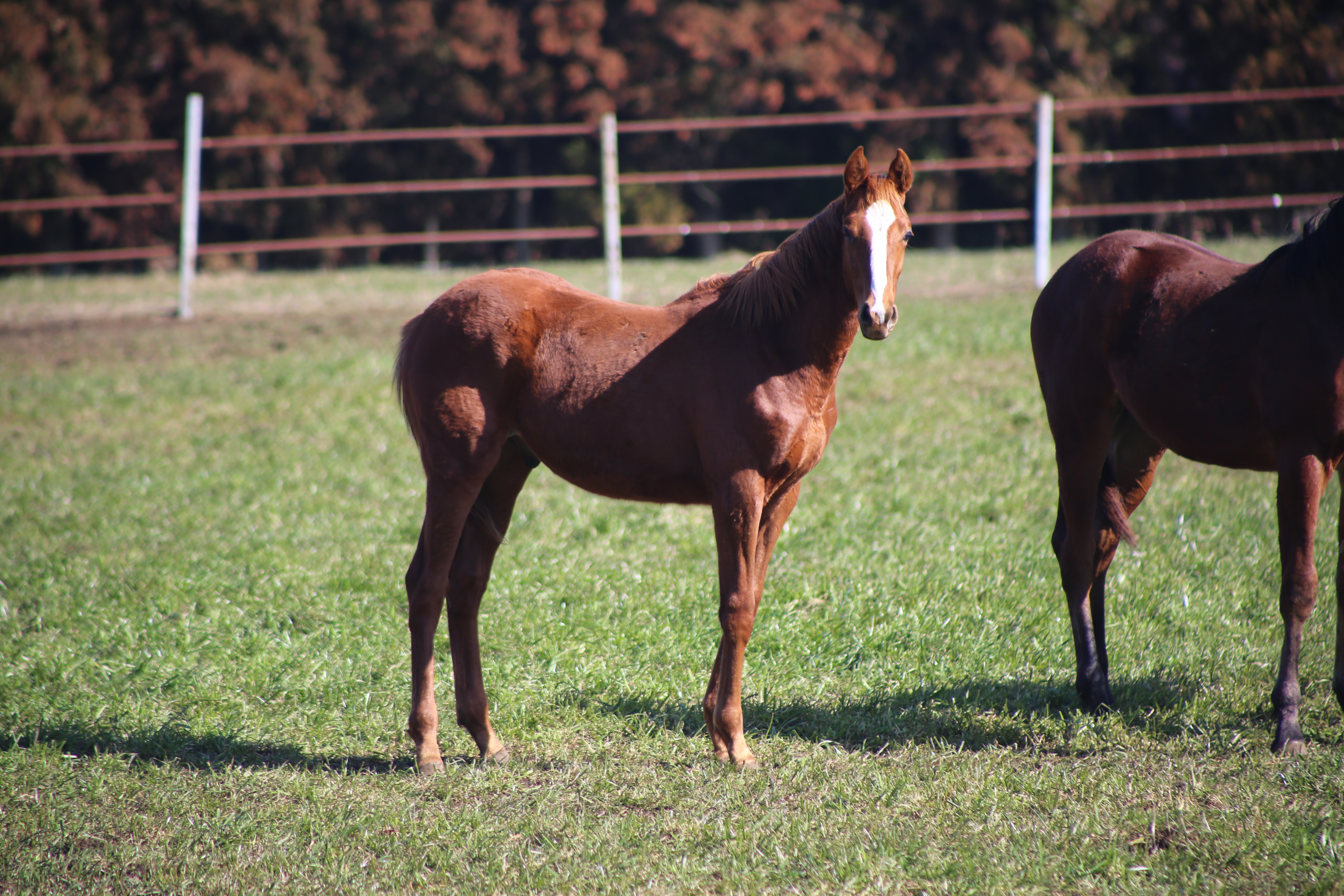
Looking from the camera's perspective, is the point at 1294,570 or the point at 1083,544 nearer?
the point at 1294,570

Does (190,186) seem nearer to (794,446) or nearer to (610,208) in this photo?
(610,208)

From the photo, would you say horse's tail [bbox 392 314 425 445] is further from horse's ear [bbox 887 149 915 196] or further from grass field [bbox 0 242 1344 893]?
horse's ear [bbox 887 149 915 196]

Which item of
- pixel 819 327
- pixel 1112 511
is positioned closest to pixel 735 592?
pixel 819 327

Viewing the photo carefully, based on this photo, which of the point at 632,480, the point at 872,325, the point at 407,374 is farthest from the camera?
the point at 407,374

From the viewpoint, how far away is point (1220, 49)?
21.4m

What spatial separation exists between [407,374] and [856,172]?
1810 millimetres

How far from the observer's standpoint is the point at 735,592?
3.69m

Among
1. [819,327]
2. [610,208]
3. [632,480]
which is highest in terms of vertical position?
[610,208]

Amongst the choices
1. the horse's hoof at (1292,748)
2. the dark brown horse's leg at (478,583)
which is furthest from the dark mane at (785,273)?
the horse's hoof at (1292,748)

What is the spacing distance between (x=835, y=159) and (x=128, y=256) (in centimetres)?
1675

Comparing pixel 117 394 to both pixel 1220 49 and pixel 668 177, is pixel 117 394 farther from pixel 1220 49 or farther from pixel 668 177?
pixel 1220 49

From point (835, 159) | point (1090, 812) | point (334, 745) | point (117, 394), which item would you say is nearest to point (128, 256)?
point (117, 394)

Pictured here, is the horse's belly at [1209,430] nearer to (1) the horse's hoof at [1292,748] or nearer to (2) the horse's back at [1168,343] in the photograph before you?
(2) the horse's back at [1168,343]

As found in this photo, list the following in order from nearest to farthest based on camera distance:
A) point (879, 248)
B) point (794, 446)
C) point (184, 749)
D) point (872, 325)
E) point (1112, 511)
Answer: point (872, 325) → point (879, 248) → point (794, 446) → point (184, 749) → point (1112, 511)
